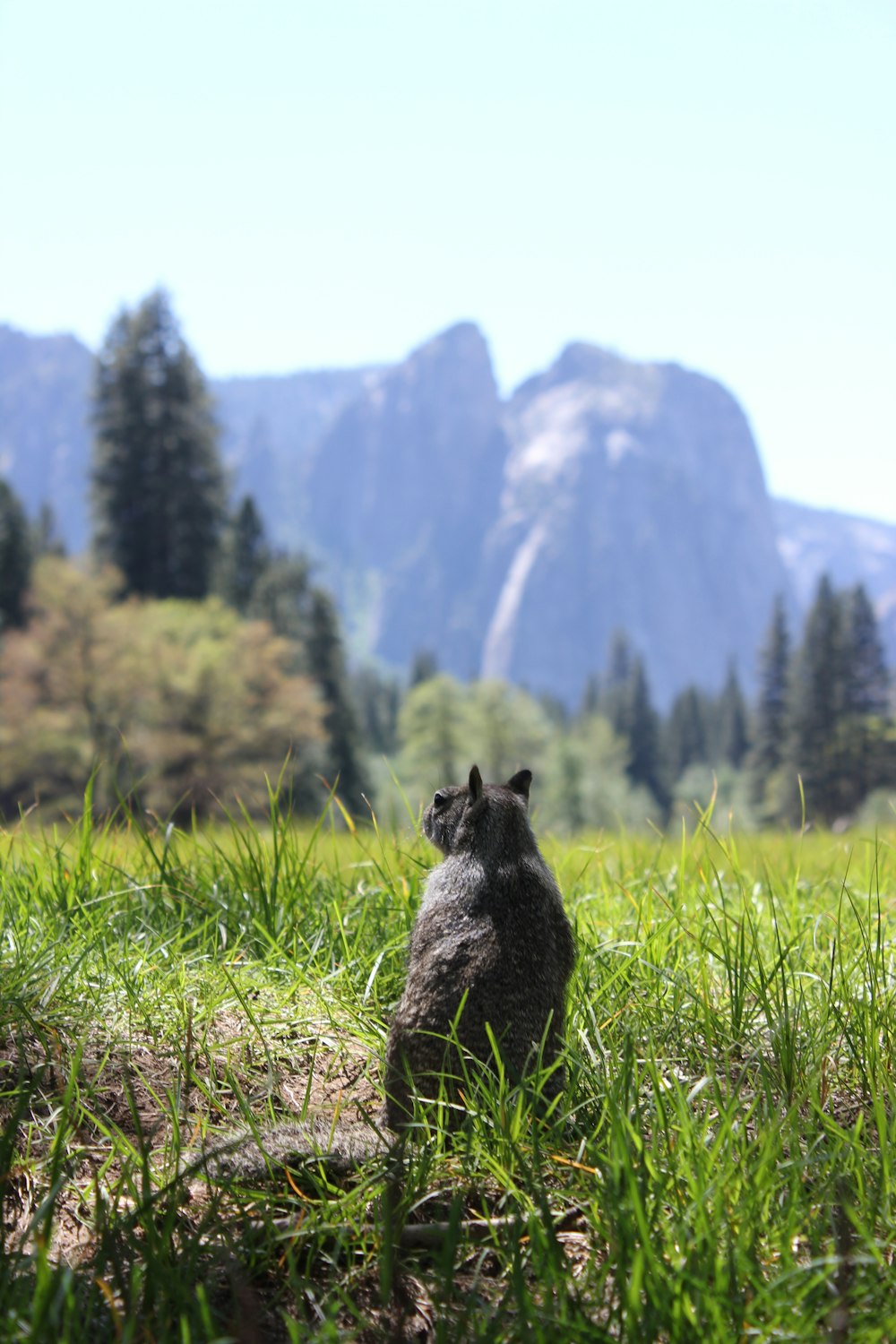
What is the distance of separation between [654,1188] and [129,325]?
6902 cm

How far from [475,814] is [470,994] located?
656 millimetres

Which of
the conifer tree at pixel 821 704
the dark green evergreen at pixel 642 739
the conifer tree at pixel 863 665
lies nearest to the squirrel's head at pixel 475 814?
the conifer tree at pixel 821 704

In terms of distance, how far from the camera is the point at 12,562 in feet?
189

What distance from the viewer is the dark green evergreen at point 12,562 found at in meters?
56.8

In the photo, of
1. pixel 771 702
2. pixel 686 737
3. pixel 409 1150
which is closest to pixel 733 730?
pixel 686 737

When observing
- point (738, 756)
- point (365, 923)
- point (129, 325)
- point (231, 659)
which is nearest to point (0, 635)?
point (231, 659)

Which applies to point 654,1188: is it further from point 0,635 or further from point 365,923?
point 0,635

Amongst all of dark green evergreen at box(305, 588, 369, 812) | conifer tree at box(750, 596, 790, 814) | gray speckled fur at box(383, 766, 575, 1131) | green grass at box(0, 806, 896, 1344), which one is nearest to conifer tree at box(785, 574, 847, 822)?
conifer tree at box(750, 596, 790, 814)

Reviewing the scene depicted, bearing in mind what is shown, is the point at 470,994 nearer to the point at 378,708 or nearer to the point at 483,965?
the point at 483,965

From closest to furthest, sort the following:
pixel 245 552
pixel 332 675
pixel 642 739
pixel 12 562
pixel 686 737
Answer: pixel 332 675 → pixel 12 562 → pixel 245 552 → pixel 642 739 → pixel 686 737

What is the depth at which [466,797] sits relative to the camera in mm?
3533

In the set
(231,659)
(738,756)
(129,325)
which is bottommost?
(738,756)

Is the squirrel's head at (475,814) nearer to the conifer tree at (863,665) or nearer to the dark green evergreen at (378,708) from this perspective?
the conifer tree at (863,665)

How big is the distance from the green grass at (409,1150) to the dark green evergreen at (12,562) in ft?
187
